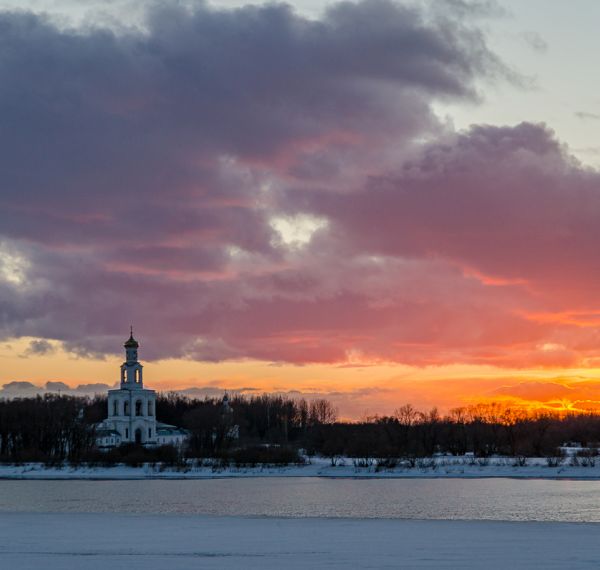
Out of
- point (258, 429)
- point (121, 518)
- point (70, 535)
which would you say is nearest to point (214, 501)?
point (121, 518)

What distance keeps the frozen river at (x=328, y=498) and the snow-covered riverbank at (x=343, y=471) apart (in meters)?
4.89

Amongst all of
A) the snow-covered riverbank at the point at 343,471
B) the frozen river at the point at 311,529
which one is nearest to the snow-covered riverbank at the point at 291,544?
the frozen river at the point at 311,529

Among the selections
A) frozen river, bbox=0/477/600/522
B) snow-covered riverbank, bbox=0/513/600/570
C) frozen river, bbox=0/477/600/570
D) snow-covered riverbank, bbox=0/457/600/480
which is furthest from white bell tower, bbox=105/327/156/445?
snow-covered riverbank, bbox=0/513/600/570

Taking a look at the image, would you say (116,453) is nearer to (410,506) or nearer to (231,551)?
(410,506)

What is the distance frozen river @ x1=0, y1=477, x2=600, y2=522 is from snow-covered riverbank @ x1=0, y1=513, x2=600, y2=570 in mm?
7174

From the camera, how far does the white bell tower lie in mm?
133000

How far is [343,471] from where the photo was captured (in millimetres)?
76500

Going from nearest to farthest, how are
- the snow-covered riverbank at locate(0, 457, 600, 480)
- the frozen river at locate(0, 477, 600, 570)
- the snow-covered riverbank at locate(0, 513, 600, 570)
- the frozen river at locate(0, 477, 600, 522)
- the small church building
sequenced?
the snow-covered riverbank at locate(0, 513, 600, 570), the frozen river at locate(0, 477, 600, 570), the frozen river at locate(0, 477, 600, 522), the snow-covered riverbank at locate(0, 457, 600, 480), the small church building

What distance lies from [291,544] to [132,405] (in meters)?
111

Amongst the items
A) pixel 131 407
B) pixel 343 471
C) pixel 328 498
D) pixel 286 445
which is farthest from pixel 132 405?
pixel 328 498

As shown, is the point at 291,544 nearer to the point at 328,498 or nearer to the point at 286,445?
the point at 328,498

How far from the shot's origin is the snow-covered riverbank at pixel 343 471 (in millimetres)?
71250

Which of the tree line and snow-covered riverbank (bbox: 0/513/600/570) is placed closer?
snow-covered riverbank (bbox: 0/513/600/570)

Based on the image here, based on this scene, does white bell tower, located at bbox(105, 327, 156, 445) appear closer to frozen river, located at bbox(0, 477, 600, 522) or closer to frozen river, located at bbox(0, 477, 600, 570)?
frozen river, located at bbox(0, 477, 600, 522)
